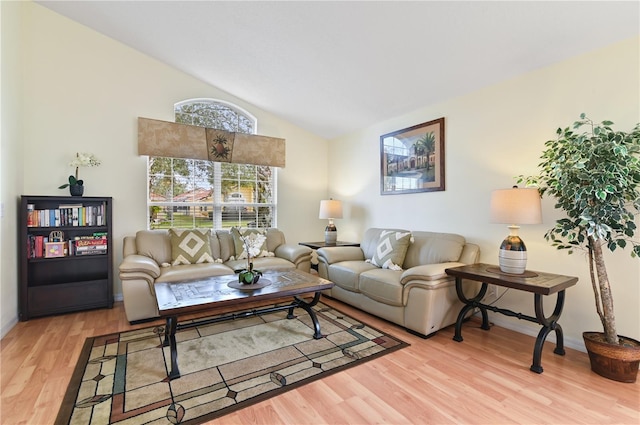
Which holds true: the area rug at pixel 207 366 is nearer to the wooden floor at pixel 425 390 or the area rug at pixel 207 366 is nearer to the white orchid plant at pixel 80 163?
the wooden floor at pixel 425 390

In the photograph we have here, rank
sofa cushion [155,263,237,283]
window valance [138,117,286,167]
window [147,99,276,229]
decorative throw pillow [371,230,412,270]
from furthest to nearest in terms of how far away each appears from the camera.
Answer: window [147,99,276,229]
window valance [138,117,286,167]
decorative throw pillow [371,230,412,270]
sofa cushion [155,263,237,283]

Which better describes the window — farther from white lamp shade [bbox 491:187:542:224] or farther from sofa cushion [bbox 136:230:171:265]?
white lamp shade [bbox 491:187:542:224]

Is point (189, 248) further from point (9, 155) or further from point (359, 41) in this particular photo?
point (359, 41)

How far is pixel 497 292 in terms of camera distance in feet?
9.92

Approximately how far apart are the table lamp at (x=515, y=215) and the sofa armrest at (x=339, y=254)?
1769 millimetres

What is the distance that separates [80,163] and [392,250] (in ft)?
12.2

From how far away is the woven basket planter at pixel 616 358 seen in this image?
199 cm

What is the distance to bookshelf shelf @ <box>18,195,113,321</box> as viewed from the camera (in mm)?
3082

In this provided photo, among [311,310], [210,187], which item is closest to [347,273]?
[311,310]

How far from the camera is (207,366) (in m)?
2.19

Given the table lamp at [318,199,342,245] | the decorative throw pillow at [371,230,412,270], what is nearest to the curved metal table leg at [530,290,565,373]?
the decorative throw pillow at [371,230,412,270]

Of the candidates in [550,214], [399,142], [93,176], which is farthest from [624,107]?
[93,176]

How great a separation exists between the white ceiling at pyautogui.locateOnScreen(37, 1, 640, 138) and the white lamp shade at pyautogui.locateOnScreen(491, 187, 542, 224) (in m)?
1.21

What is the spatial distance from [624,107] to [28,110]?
565 cm
